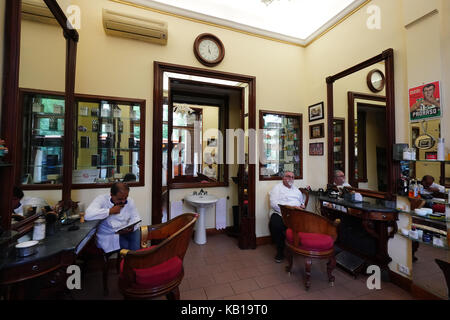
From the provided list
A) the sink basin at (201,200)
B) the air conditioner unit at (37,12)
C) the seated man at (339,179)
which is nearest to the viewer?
the air conditioner unit at (37,12)

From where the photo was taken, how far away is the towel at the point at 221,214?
3785 mm

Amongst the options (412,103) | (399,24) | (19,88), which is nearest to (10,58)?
(19,88)

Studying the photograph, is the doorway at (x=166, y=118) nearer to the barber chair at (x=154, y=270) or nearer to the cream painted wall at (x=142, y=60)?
the cream painted wall at (x=142, y=60)

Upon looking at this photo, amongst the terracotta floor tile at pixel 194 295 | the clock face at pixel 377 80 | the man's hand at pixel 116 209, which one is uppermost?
the clock face at pixel 377 80

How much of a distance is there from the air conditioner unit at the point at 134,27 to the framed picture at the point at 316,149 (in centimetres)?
294

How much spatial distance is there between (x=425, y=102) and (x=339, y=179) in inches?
55.9

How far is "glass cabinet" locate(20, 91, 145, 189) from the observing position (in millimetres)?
1889

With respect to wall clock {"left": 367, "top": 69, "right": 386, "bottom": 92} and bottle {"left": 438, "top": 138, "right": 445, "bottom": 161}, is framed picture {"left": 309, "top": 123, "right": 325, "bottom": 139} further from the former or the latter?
bottle {"left": 438, "top": 138, "right": 445, "bottom": 161}

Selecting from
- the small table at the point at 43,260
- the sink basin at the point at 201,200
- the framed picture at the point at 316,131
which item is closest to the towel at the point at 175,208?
the sink basin at the point at 201,200

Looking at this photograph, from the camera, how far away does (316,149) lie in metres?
3.43

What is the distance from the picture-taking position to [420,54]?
2.02m

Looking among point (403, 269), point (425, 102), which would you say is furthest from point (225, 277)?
point (425, 102)

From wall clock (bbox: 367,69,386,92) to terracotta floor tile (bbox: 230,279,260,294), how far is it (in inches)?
113

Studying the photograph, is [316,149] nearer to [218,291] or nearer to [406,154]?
[406,154]
